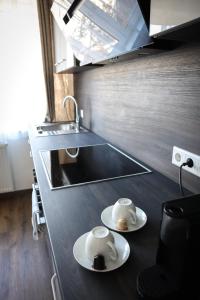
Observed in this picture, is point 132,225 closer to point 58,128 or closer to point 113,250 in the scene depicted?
point 113,250

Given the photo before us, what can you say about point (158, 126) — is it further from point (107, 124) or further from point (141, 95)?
point (107, 124)

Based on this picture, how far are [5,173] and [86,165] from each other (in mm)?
1771

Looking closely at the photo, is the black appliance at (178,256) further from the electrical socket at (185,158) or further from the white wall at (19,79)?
the white wall at (19,79)

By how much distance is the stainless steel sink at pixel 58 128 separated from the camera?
92.8 inches

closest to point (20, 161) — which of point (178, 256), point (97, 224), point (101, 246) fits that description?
point (97, 224)

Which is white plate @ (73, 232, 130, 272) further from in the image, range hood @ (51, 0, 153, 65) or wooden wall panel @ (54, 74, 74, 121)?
wooden wall panel @ (54, 74, 74, 121)

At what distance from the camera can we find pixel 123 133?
5.50ft

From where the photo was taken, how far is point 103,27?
1.07 m

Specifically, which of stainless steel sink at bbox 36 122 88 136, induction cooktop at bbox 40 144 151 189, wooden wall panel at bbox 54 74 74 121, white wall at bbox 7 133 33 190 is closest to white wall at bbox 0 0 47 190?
white wall at bbox 7 133 33 190

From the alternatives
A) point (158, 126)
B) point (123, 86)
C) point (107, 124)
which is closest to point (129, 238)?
point (158, 126)

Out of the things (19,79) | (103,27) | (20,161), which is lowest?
(20,161)

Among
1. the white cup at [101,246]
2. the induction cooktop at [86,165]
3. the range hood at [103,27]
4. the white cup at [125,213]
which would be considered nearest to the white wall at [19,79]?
the range hood at [103,27]

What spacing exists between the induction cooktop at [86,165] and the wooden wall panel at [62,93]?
115cm

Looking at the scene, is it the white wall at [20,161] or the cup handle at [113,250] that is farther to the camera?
the white wall at [20,161]
